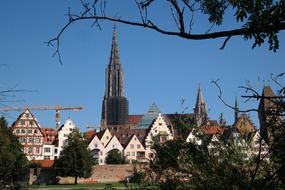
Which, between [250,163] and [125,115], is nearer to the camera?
[250,163]

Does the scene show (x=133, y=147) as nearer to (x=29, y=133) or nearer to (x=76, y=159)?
(x=29, y=133)

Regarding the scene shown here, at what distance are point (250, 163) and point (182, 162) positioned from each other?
47.9 inches

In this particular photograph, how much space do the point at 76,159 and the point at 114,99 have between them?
122 meters

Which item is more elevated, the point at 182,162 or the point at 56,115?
the point at 56,115

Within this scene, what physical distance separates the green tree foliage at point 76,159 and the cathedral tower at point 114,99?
111 m

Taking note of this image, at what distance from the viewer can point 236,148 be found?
8211mm

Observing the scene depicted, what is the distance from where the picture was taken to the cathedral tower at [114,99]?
601 feet

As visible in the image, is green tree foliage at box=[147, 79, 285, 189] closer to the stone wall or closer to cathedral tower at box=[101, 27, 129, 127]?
the stone wall

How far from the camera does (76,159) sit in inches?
2613

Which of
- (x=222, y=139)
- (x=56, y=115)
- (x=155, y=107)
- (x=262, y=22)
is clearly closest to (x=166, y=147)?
(x=222, y=139)

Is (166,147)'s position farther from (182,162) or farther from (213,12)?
(213,12)

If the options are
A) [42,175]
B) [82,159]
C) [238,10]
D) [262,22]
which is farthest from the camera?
[42,175]

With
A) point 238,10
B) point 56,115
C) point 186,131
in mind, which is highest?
point 56,115

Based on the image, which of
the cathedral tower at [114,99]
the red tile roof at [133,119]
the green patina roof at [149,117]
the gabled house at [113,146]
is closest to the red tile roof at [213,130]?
the gabled house at [113,146]
